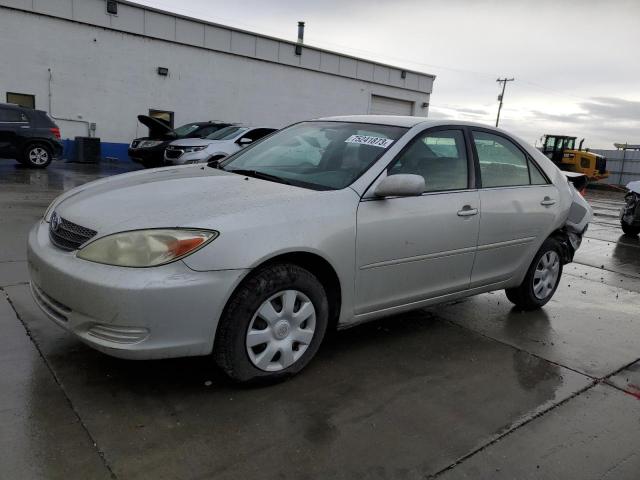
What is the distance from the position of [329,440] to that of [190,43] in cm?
1792

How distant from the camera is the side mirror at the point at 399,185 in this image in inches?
127

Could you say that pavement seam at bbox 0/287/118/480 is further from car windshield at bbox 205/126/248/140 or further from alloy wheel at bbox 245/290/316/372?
car windshield at bbox 205/126/248/140

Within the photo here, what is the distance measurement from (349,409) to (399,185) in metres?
1.33

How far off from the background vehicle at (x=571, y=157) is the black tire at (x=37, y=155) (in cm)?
2093

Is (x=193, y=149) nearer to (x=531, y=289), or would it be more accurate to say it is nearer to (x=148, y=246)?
(x=531, y=289)

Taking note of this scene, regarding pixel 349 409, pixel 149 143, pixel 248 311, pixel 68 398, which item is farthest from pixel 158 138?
pixel 349 409

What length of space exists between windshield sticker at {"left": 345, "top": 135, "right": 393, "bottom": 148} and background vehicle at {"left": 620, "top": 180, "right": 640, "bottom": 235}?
26.6 feet

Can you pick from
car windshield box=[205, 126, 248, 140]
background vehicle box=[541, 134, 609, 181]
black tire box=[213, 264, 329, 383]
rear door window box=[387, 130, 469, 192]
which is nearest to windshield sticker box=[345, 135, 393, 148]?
rear door window box=[387, 130, 469, 192]

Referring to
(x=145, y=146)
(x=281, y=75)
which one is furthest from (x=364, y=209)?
(x=281, y=75)

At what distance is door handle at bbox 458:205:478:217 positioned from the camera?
3.75 meters

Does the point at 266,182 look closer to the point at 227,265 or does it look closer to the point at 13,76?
the point at 227,265

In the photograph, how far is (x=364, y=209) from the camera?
323cm

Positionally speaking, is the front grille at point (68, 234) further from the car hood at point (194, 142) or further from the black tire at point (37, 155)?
the black tire at point (37, 155)

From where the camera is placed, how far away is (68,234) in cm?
288
